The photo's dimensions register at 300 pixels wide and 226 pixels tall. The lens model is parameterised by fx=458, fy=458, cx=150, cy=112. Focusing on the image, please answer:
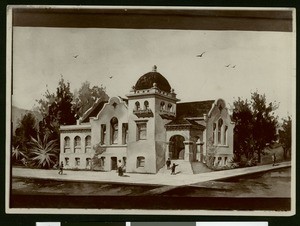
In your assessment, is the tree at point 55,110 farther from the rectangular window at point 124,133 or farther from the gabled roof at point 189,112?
the gabled roof at point 189,112

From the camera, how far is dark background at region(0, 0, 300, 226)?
2.96ft

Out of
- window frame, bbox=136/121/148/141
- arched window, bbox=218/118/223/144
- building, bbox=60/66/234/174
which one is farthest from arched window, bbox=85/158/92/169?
arched window, bbox=218/118/223/144

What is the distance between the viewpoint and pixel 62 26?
0.90m

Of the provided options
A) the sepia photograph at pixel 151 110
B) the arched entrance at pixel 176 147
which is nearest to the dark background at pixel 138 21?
the sepia photograph at pixel 151 110

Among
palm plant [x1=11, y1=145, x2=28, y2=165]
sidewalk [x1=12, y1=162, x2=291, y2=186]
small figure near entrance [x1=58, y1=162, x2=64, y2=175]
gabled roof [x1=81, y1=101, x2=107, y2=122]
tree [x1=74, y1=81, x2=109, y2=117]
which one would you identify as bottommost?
sidewalk [x1=12, y1=162, x2=291, y2=186]

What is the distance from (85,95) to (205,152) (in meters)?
0.26

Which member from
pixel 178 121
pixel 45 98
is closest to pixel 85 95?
pixel 45 98

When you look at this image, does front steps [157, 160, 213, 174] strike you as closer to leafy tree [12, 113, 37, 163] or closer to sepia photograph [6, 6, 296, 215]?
sepia photograph [6, 6, 296, 215]

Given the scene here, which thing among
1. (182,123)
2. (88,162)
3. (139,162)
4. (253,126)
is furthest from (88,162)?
(253,126)

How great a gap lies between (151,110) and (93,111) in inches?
4.5

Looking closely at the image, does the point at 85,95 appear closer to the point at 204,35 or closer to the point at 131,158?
the point at 131,158

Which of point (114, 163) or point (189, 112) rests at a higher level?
point (189, 112)

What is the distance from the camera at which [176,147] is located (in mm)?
913

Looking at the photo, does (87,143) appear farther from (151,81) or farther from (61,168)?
(151,81)
